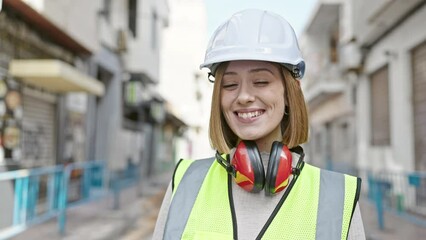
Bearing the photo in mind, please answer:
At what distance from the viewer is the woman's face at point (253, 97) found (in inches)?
54.6

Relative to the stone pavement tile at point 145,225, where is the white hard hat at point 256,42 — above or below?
above

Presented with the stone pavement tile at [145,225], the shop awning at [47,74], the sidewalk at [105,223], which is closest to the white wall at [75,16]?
the shop awning at [47,74]

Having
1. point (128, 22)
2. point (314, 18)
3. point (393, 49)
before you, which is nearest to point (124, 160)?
point (128, 22)

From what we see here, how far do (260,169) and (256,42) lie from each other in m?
0.39

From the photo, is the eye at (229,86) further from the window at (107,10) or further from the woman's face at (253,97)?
the window at (107,10)

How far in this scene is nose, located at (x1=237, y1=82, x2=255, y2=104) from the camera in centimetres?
139

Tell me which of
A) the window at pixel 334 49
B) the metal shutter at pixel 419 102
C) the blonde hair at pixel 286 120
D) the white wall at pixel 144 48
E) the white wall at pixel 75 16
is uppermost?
the window at pixel 334 49

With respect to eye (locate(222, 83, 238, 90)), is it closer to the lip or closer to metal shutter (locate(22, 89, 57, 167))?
the lip

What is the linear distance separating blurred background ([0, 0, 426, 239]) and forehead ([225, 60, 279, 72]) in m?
2.04

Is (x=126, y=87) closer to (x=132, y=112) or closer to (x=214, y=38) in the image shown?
(x=132, y=112)

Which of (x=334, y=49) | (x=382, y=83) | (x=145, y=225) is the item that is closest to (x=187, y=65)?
(x=334, y=49)

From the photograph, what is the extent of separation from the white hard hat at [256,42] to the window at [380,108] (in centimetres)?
1216

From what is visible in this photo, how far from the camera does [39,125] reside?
9539 mm

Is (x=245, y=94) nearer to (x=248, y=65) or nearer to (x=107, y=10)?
(x=248, y=65)
